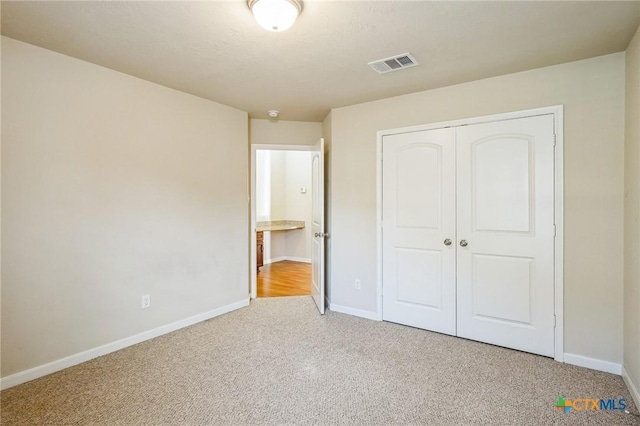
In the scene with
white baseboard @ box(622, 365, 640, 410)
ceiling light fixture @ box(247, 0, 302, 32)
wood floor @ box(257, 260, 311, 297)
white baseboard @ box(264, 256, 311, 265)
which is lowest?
white baseboard @ box(622, 365, 640, 410)

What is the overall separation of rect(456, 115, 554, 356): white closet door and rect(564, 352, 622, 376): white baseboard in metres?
0.13

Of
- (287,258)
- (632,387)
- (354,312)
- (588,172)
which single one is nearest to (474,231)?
(588,172)

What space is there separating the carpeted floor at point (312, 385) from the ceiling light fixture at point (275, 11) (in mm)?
2339

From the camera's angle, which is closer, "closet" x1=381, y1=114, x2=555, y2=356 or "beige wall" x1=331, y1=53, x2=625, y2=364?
"beige wall" x1=331, y1=53, x2=625, y2=364

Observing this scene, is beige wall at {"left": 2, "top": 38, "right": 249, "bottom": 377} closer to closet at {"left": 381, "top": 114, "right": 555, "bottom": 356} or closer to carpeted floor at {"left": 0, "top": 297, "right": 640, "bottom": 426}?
carpeted floor at {"left": 0, "top": 297, "right": 640, "bottom": 426}

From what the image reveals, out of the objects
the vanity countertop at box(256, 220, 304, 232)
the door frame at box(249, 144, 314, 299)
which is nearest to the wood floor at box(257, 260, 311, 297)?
the door frame at box(249, 144, 314, 299)

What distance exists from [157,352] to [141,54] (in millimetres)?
2468

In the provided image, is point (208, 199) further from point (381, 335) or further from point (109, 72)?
point (381, 335)

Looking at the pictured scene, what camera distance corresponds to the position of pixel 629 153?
2.16 metres

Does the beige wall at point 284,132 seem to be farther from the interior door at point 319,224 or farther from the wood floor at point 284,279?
the wood floor at point 284,279

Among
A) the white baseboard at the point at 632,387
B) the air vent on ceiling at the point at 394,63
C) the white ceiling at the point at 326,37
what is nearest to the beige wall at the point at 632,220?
the white baseboard at the point at 632,387

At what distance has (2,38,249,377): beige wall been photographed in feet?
7.10

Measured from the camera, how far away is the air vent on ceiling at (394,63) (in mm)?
2371

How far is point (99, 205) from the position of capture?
255 cm
